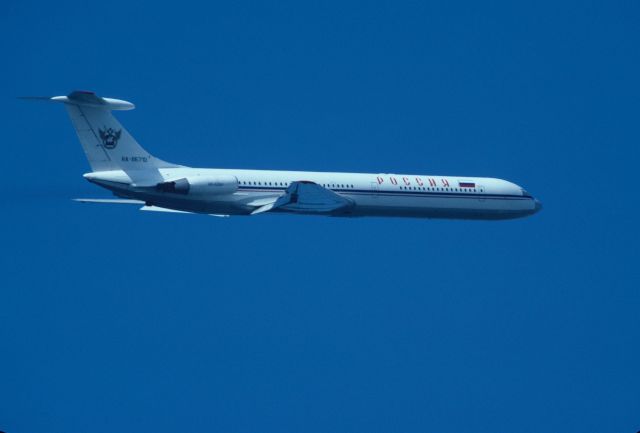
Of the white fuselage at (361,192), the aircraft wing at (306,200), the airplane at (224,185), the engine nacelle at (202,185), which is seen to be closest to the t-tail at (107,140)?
the airplane at (224,185)

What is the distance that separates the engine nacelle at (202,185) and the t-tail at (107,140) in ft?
3.05

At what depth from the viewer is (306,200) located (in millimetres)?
49031

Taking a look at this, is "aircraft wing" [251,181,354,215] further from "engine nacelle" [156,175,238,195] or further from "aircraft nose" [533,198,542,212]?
"aircraft nose" [533,198,542,212]

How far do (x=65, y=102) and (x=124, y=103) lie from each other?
2.34 meters

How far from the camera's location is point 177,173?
161 feet

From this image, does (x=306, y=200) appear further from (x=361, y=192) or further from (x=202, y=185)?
(x=202, y=185)

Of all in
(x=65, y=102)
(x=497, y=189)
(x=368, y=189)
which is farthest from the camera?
(x=497, y=189)

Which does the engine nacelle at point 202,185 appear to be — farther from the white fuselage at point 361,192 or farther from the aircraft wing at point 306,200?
the aircraft wing at point 306,200

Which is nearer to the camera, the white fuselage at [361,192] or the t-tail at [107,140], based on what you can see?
the t-tail at [107,140]

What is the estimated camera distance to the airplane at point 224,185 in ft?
156

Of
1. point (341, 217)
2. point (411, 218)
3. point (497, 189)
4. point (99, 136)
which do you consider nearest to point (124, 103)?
point (99, 136)

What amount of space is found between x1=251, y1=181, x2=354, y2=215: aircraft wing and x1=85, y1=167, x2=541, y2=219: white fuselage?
939mm

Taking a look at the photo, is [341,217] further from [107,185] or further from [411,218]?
[107,185]

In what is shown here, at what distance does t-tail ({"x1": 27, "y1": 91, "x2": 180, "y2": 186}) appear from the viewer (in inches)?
1854
